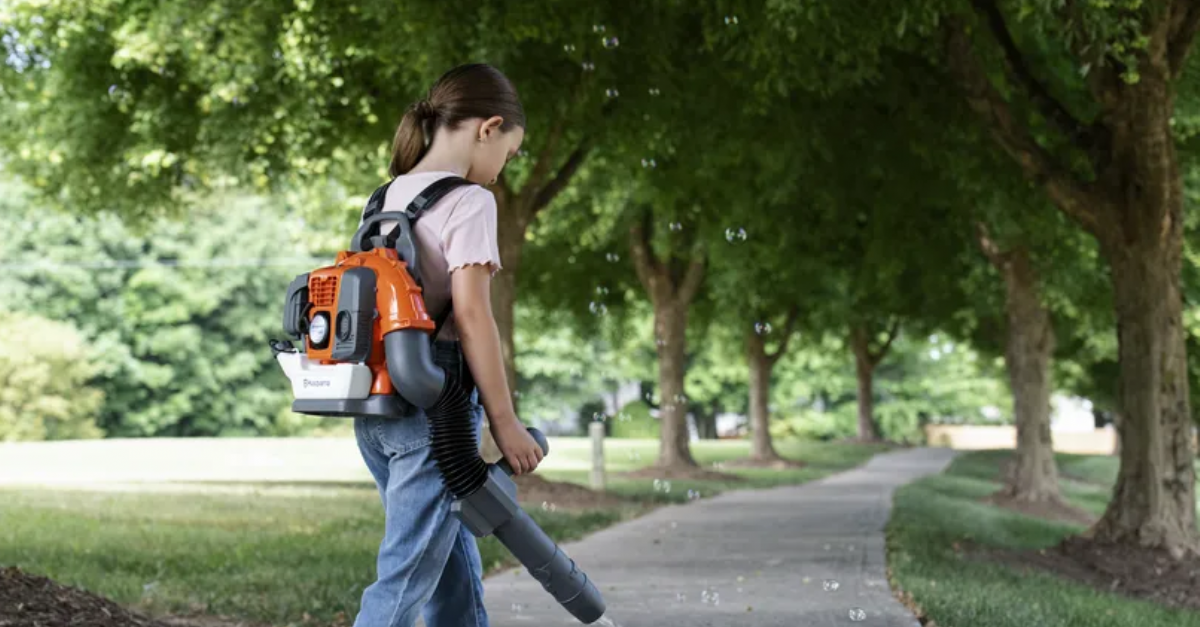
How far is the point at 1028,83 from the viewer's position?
41.4 feet

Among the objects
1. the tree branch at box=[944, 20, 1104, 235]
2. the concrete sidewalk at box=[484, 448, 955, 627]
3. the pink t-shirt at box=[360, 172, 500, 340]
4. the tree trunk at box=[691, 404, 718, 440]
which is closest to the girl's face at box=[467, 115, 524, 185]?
the pink t-shirt at box=[360, 172, 500, 340]

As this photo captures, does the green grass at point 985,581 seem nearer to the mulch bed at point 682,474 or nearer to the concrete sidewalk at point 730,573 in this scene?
the concrete sidewalk at point 730,573

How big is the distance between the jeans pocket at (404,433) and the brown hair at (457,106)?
29.0 inches

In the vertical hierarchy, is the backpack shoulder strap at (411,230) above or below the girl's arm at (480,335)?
above

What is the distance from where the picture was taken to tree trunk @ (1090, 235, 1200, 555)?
40.0ft

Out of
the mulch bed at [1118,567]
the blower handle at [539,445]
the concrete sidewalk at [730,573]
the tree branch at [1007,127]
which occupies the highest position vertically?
the tree branch at [1007,127]

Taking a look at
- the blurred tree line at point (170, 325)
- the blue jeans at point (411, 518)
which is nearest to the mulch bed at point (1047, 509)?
the blue jeans at point (411, 518)

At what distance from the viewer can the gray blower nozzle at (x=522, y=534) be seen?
3.41 meters

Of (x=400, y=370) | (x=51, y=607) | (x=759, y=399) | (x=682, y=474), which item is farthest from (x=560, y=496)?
(x=759, y=399)

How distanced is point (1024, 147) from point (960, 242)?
685 cm

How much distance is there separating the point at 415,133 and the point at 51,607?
2.97m

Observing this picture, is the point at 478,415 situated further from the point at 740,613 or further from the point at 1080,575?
the point at 1080,575

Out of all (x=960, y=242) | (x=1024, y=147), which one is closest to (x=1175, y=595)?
(x=1024, y=147)

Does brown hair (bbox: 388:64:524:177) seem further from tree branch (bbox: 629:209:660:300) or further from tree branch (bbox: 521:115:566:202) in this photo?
tree branch (bbox: 629:209:660:300)
